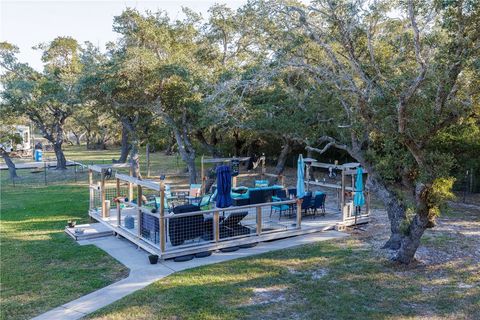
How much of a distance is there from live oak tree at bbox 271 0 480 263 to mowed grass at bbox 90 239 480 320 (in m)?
0.99

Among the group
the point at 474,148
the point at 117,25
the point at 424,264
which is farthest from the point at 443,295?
the point at 117,25

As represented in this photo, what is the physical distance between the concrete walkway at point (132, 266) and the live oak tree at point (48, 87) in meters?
13.8

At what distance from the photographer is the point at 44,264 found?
344 inches

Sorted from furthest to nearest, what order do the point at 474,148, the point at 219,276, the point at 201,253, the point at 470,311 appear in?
the point at 474,148 → the point at 201,253 → the point at 219,276 → the point at 470,311

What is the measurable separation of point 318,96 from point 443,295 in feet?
Result: 24.8

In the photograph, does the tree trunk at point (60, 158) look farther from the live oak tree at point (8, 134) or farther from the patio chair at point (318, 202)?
the patio chair at point (318, 202)

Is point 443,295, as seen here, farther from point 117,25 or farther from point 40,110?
point 40,110

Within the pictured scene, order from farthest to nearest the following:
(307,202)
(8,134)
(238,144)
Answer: (238,144) < (8,134) < (307,202)

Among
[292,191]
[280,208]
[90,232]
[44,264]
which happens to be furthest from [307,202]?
[44,264]

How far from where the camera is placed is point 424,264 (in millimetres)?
8430

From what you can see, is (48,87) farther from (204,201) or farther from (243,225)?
(243,225)

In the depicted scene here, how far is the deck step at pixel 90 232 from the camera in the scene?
10625 mm

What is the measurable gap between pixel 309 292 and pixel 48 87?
21.6 meters

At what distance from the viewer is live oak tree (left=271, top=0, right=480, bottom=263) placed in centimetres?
645
